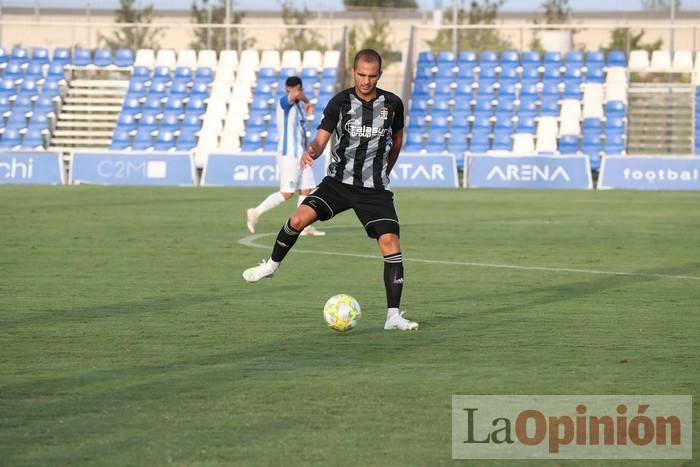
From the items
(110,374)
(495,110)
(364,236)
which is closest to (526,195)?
(495,110)

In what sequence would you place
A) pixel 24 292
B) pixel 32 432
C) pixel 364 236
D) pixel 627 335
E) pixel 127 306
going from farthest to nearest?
pixel 364 236 → pixel 24 292 → pixel 127 306 → pixel 627 335 → pixel 32 432

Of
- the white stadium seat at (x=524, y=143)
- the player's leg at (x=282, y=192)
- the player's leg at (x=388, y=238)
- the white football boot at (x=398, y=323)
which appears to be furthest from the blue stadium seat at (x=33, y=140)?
the white football boot at (x=398, y=323)

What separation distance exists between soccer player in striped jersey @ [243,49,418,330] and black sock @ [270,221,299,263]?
0.37 m

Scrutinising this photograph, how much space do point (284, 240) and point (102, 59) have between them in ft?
94.2

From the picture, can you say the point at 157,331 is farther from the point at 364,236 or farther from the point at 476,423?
the point at 364,236

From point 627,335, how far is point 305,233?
9302mm

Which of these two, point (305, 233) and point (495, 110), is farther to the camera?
point (495, 110)

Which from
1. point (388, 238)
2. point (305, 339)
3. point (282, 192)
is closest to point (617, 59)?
point (282, 192)

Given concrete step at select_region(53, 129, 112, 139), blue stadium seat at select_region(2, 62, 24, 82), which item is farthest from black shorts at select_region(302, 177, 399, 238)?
blue stadium seat at select_region(2, 62, 24, 82)

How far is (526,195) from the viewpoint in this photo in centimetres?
2806

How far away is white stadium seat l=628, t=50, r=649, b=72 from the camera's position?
35.3 meters

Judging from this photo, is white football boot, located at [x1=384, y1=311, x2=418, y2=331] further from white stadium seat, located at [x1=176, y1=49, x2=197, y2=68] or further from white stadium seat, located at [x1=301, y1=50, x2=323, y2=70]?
white stadium seat, located at [x1=176, y1=49, x2=197, y2=68]

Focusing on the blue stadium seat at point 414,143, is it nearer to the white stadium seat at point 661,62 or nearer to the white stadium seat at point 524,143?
the white stadium seat at point 524,143

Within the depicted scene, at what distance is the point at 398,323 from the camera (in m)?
9.56
